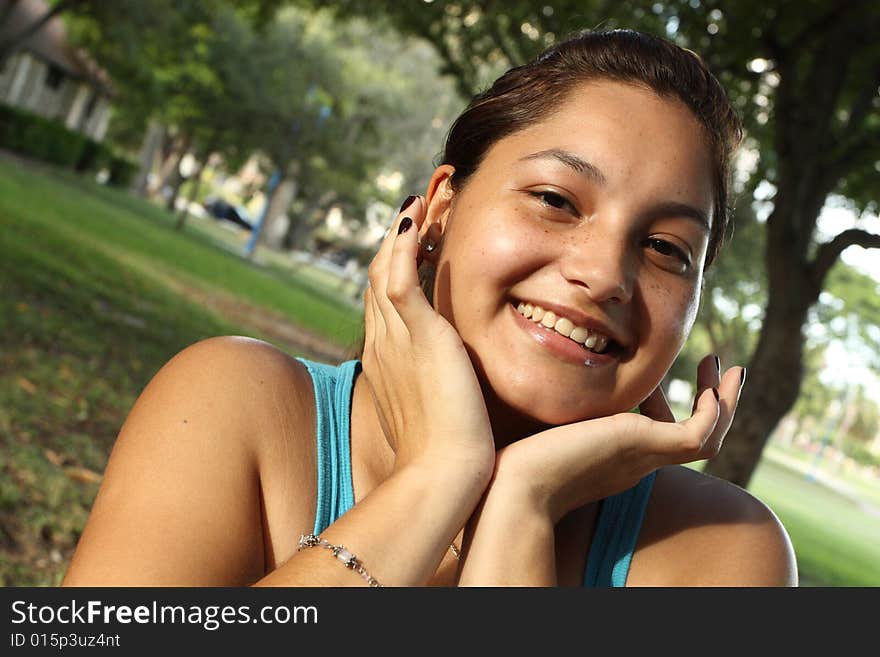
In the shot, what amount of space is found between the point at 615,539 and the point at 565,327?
57cm

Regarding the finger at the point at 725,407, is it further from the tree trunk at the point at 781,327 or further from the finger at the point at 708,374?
the tree trunk at the point at 781,327

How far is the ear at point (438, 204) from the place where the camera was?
2518mm

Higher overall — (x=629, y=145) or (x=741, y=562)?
(x=629, y=145)

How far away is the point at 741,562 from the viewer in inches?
89.7

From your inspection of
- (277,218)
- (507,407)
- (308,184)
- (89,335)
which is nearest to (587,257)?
(507,407)

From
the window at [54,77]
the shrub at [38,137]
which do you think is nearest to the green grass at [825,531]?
the shrub at [38,137]

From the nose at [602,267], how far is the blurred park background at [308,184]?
41.9 inches

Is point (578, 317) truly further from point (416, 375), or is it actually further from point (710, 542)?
point (710, 542)

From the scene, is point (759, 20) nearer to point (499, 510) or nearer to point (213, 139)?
point (499, 510)

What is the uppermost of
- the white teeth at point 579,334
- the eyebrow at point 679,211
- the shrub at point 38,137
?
the eyebrow at point 679,211

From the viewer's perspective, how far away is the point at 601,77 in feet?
7.67
